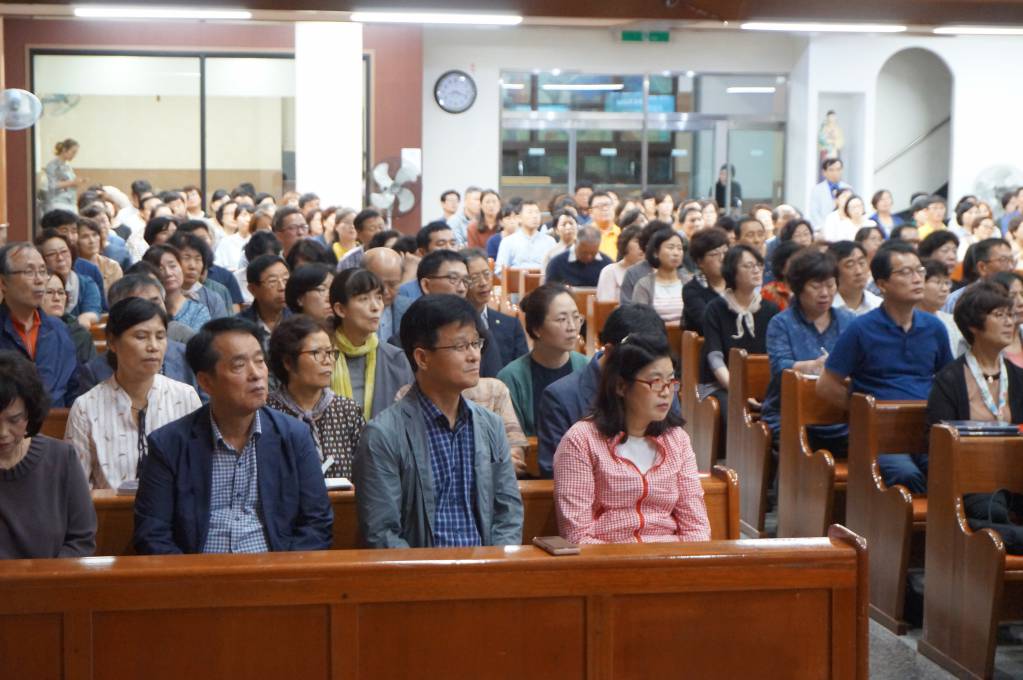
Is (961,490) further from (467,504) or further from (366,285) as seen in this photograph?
(366,285)

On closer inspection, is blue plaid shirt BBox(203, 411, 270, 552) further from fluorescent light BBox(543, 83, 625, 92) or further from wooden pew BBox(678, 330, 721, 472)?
fluorescent light BBox(543, 83, 625, 92)

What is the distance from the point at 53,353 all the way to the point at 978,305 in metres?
3.57

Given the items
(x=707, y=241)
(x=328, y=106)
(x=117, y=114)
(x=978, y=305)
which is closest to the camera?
(x=978, y=305)

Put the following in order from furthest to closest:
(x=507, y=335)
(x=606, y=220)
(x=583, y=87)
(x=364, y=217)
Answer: (x=583, y=87)
(x=606, y=220)
(x=364, y=217)
(x=507, y=335)

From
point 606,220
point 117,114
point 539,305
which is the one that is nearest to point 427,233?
point 539,305

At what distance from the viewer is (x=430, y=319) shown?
3283mm

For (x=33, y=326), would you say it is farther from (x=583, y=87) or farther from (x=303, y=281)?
(x=583, y=87)

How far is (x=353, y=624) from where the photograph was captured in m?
2.51

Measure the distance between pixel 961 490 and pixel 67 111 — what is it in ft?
47.4

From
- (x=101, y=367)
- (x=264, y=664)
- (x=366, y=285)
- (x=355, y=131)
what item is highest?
(x=355, y=131)

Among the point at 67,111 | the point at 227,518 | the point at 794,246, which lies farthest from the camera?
the point at 67,111

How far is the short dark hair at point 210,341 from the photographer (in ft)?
10.6

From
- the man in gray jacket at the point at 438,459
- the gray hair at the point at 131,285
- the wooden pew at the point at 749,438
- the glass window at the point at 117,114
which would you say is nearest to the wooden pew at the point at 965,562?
the wooden pew at the point at 749,438

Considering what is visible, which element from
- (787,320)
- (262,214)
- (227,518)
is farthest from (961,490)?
(262,214)
